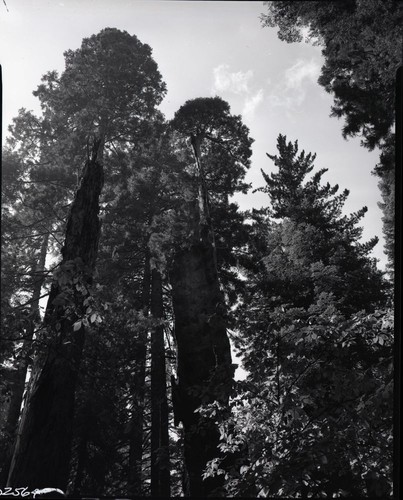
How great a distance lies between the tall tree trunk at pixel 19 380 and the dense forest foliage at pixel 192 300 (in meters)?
0.09

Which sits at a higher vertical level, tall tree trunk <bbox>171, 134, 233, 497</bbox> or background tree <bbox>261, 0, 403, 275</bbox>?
background tree <bbox>261, 0, 403, 275</bbox>

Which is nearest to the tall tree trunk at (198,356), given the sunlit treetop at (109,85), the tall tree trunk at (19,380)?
the tall tree trunk at (19,380)

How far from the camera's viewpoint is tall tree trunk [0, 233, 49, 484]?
163 inches

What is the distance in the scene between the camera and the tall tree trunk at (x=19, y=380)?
414 cm

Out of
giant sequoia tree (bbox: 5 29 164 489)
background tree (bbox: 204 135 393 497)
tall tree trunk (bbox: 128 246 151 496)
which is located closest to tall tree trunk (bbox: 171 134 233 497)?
background tree (bbox: 204 135 393 497)

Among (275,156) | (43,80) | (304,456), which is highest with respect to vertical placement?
(43,80)

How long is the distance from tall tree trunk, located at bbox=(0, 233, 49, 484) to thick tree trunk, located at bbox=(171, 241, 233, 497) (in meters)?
1.97

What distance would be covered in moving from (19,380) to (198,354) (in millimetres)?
4111

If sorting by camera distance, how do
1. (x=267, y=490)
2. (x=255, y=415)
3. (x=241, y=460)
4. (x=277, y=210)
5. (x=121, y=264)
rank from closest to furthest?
(x=267, y=490), (x=241, y=460), (x=255, y=415), (x=121, y=264), (x=277, y=210)

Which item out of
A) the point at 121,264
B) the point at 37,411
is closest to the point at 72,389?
the point at 37,411

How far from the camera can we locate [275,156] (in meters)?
17.3

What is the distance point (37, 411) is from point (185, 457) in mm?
1974

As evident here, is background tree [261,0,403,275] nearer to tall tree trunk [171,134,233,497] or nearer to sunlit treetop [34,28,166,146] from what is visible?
tall tree trunk [171,134,233,497]

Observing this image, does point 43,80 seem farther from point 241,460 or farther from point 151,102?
point 241,460
